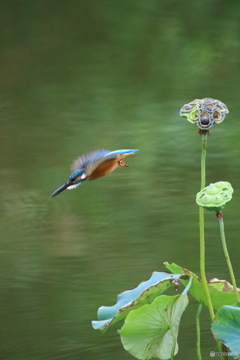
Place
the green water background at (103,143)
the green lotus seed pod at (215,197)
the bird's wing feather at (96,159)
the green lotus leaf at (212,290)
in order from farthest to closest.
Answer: the green water background at (103,143), the bird's wing feather at (96,159), the green lotus leaf at (212,290), the green lotus seed pod at (215,197)

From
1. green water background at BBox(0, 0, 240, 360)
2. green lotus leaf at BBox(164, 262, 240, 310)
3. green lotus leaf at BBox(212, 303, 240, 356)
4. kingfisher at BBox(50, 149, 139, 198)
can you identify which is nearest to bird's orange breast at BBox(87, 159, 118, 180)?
kingfisher at BBox(50, 149, 139, 198)

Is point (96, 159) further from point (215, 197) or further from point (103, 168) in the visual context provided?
point (215, 197)

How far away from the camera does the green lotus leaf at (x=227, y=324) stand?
102 cm

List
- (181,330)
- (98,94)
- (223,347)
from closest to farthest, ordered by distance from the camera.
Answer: (223,347), (181,330), (98,94)

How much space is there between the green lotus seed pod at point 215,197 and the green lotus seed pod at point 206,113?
3.7 inches

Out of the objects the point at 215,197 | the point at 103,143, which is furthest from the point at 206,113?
the point at 103,143

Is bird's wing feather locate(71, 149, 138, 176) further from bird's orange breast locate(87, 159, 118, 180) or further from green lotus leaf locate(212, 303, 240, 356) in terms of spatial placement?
green lotus leaf locate(212, 303, 240, 356)

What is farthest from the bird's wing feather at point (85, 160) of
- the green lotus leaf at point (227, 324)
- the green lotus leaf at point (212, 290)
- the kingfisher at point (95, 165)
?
the green lotus leaf at point (227, 324)

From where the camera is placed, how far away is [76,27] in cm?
187

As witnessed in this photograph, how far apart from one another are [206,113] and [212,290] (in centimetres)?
31

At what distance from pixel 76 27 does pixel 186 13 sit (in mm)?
310

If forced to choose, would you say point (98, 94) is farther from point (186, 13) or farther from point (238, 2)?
point (238, 2)

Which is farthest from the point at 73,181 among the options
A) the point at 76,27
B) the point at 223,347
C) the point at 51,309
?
the point at 76,27

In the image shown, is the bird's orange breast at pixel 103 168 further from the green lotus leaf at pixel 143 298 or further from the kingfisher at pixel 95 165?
the green lotus leaf at pixel 143 298
